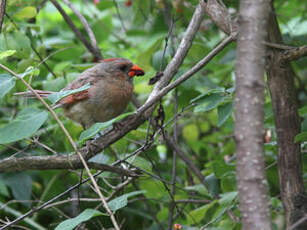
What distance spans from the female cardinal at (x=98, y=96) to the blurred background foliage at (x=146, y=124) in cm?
12

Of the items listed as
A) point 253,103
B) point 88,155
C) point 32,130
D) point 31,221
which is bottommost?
point 31,221

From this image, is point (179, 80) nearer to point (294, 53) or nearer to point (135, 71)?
point (294, 53)

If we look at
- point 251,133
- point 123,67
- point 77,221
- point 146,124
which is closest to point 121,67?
point 123,67

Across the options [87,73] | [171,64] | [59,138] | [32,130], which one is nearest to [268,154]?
[171,64]

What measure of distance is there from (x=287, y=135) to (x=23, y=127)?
139 centimetres

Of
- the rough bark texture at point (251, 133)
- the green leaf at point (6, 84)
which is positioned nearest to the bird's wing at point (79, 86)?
the green leaf at point (6, 84)

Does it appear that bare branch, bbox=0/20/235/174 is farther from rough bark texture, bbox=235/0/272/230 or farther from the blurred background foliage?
rough bark texture, bbox=235/0/272/230

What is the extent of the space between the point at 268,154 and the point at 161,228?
1007mm

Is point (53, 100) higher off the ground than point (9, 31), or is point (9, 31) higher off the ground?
point (9, 31)

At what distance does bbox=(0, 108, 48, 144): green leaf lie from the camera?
6.46 ft

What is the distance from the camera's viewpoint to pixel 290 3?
4.77 m

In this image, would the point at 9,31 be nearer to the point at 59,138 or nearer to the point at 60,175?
the point at 59,138

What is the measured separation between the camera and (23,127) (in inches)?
79.3

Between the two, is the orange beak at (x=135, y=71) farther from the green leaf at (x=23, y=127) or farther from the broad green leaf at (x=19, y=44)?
the green leaf at (x=23, y=127)
